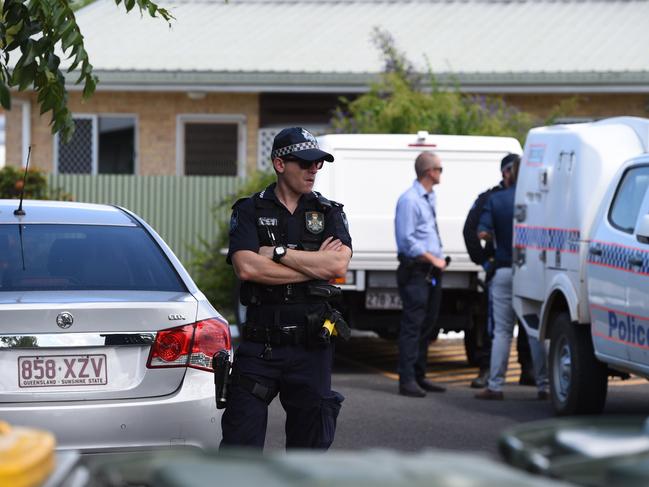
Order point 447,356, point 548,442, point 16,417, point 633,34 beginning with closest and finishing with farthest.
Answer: point 548,442 < point 16,417 < point 447,356 < point 633,34

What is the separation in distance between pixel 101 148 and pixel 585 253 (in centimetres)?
1415

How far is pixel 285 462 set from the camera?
7.48 feet

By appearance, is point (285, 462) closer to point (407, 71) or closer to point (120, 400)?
point (120, 400)

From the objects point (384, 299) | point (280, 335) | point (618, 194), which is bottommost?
point (384, 299)

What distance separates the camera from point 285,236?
5.75 metres

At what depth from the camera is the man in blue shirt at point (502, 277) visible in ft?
35.2

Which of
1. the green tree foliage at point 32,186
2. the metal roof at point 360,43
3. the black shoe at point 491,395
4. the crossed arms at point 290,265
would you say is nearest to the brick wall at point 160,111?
the metal roof at point 360,43

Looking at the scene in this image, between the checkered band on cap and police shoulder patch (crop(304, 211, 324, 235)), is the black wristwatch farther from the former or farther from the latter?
the checkered band on cap

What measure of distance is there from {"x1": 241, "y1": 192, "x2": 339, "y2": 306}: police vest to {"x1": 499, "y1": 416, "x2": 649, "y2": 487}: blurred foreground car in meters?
3.08

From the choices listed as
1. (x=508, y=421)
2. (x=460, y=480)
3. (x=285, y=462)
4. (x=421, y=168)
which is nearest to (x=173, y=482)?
(x=285, y=462)

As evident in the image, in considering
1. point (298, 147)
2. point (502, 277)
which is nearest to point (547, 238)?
point (502, 277)

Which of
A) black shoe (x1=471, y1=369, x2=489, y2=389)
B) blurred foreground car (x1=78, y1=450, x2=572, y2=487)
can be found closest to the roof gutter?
black shoe (x1=471, y1=369, x2=489, y2=389)

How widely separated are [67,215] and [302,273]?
4.49 feet

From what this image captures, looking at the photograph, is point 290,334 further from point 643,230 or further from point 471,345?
point 471,345
